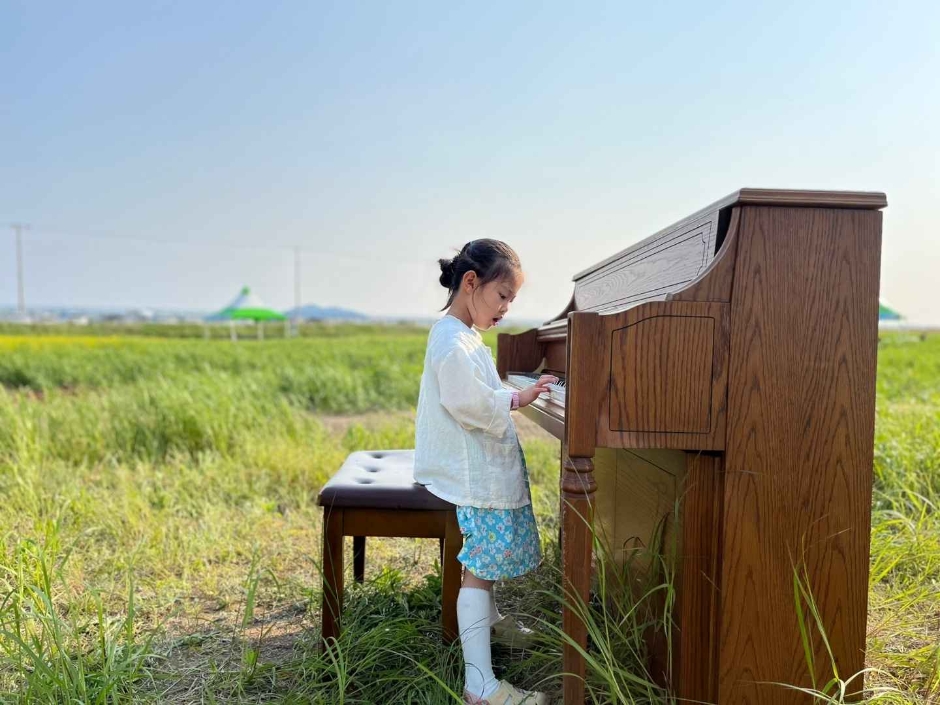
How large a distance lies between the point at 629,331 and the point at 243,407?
204 inches

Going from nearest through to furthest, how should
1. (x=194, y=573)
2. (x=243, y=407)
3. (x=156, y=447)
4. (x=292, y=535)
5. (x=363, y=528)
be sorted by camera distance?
(x=363, y=528) → (x=194, y=573) → (x=292, y=535) → (x=156, y=447) → (x=243, y=407)

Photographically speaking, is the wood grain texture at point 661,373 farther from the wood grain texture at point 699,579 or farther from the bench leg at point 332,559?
the bench leg at point 332,559

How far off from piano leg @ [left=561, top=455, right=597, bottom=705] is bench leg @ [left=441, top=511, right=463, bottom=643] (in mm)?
504

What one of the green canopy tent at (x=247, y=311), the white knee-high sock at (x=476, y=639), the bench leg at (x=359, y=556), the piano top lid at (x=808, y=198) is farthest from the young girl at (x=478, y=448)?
the green canopy tent at (x=247, y=311)

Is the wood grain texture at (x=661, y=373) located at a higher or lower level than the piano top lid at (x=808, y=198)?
lower

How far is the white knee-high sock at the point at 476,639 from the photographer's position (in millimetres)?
2076

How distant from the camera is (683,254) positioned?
6.46 ft

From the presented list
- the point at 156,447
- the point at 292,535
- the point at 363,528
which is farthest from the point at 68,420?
the point at 363,528

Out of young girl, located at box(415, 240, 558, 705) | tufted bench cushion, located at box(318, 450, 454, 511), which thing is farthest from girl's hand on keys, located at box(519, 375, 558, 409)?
tufted bench cushion, located at box(318, 450, 454, 511)

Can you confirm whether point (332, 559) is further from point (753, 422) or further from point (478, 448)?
point (753, 422)

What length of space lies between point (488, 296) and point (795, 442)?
947mm

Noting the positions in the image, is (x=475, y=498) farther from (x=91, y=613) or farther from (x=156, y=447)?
(x=156, y=447)

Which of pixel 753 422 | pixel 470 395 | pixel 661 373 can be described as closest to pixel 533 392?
pixel 470 395

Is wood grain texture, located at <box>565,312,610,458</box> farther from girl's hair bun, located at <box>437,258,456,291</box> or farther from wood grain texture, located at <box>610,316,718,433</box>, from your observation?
girl's hair bun, located at <box>437,258,456,291</box>
